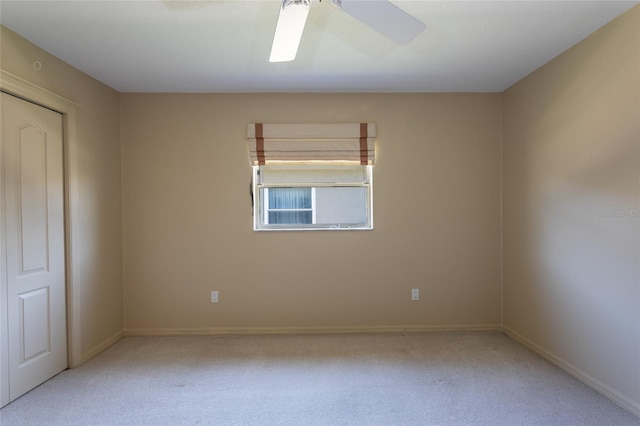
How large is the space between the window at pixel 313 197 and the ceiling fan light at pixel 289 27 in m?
1.63

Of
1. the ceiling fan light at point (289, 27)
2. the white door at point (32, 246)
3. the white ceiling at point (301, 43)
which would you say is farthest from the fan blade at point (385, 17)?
the white door at point (32, 246)

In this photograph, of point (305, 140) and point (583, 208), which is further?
point (305, 140)

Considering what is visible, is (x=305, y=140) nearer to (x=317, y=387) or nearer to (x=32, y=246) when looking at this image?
(x=317, y=387)

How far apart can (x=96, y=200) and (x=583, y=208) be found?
3.77m

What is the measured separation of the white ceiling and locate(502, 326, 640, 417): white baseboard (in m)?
2.28

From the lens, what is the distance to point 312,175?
3426mm

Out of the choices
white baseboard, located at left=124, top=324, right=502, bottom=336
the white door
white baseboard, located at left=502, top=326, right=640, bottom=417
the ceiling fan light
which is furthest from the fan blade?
white baseboard, located at left=124, top=324, right=502, bottom=336

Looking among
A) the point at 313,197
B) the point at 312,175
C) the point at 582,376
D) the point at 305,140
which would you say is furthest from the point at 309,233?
the point at 582,376

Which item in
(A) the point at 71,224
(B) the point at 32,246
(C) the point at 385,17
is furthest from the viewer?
(A) the point at 71,224

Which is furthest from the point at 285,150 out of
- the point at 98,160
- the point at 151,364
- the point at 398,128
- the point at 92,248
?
the point at 151,364

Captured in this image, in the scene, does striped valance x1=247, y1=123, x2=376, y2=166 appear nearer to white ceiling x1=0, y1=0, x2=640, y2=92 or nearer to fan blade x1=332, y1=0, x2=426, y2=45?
white ceiling x1=0, y1=0, x2=640, y2=92

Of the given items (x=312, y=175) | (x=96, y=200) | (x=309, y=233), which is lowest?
(x=309, y=233)

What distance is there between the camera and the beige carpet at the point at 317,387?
81.0 inches

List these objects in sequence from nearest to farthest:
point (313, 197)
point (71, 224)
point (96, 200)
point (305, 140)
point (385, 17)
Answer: point (385, 17) < point (71, 224) < point (96, 200) < point (305, 140) < point (313, 197)
